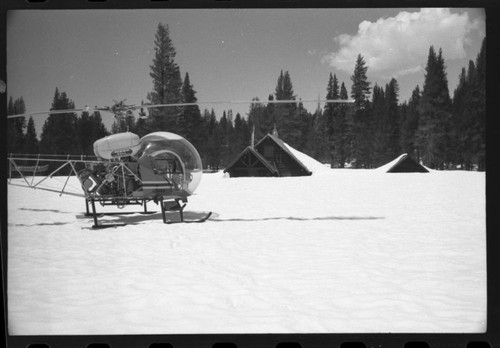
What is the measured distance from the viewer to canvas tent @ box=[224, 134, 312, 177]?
84.2 feet

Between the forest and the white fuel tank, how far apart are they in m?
13.5

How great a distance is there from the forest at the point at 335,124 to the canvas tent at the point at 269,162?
559 centimetres

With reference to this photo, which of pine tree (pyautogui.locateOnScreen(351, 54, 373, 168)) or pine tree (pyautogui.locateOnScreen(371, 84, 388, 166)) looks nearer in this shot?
pine tree (pyautogui.locateOnScreen(351, 54, 373, 168))

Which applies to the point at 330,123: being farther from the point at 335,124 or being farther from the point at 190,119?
the point at 190,119

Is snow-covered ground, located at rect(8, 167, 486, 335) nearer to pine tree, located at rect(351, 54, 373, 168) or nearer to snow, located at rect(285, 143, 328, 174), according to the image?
snow, located at rect(285, 143, 328, 174)

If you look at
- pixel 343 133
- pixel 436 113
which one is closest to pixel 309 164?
pixel 436 113

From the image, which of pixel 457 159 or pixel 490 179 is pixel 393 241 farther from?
pixel 457 159

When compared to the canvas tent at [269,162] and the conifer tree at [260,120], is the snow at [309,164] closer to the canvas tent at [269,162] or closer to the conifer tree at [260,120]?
the canvas tent at [269,162]

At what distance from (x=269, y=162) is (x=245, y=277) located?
22.7 metres

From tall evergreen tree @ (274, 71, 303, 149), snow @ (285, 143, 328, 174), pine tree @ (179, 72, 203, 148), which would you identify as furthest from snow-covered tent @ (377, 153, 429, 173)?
pine tree @ (179, 72, 203, 148)

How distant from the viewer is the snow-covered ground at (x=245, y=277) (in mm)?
2885

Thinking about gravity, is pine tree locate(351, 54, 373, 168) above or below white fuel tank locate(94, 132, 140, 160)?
above

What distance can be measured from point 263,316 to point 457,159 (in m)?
31.1

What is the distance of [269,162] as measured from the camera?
26.5 m
